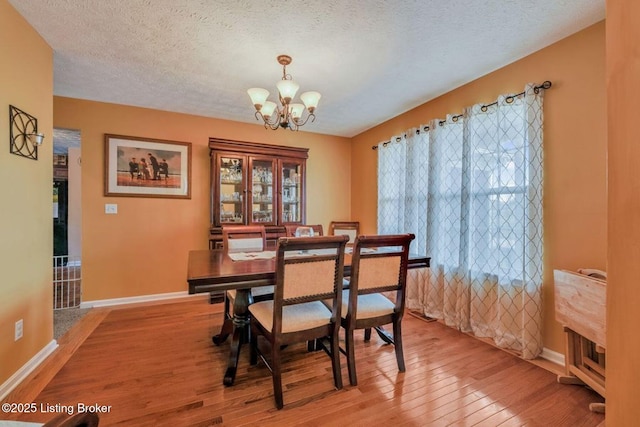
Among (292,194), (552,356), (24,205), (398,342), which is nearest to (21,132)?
(24,205)

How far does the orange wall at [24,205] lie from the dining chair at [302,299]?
62.1 inches

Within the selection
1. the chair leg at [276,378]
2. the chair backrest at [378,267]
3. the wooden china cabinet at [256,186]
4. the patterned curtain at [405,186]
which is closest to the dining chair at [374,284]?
the chair backrest at [378,267]

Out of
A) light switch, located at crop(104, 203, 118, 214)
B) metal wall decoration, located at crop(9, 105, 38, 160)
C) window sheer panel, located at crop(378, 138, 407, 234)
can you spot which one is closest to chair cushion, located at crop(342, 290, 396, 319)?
window sheer panel, located at crop(378, 138, 407, 234)

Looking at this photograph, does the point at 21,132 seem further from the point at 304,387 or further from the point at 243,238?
the point at 304,387

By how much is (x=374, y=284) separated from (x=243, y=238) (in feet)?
5.09

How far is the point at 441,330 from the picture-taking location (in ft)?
8.70

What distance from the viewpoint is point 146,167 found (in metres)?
3.50

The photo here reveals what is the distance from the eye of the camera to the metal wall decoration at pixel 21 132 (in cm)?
177

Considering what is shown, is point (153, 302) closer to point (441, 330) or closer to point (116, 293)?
point (116, 293)

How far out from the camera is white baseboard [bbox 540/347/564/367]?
2012 mm

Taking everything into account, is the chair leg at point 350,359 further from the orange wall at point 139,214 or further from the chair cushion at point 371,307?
the orange wall at point 139,214

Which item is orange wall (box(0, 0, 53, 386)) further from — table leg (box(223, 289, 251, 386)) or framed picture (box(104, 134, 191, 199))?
table leg (box(223, 289, 251, 386))

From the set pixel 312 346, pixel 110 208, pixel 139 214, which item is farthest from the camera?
pixel 139 214

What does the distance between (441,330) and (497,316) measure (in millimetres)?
530
